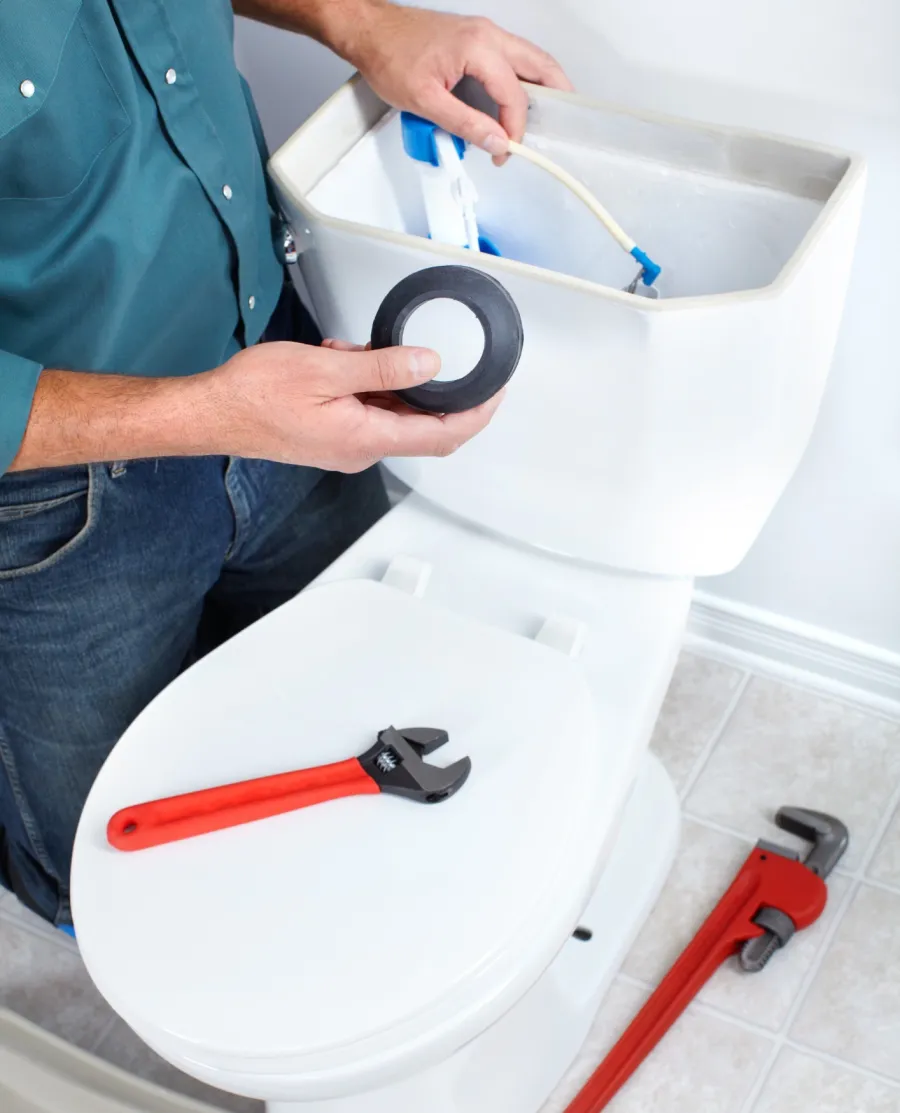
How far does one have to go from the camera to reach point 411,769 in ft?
2.66

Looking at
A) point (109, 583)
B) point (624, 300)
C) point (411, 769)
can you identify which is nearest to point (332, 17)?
point (624, 300)

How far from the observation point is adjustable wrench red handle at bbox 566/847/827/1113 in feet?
3.58

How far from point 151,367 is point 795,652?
80 cm

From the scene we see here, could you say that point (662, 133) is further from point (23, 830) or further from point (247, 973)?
point (23, 830)

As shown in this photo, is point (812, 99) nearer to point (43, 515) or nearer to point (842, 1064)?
point (43, 515)

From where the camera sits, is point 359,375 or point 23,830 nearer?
point 359,375

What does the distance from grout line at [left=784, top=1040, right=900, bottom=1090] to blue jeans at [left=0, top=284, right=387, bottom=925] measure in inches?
24.5

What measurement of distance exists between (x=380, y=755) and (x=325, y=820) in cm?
6

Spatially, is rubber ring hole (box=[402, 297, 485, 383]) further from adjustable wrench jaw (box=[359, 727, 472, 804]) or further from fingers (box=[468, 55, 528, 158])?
adjustable wrench jaw (box=[359, 727, 472, 804])

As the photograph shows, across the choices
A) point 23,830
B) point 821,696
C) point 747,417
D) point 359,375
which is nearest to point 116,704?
point 23,830

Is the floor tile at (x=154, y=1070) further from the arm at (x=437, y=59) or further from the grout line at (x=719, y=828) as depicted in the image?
the arm at (x=437, y=59)

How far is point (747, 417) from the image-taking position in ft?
2.76

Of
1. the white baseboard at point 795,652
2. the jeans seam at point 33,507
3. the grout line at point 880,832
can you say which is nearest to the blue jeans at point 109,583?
the jeans seam at point 33,507

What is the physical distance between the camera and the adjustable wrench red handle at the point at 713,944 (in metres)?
1.09
